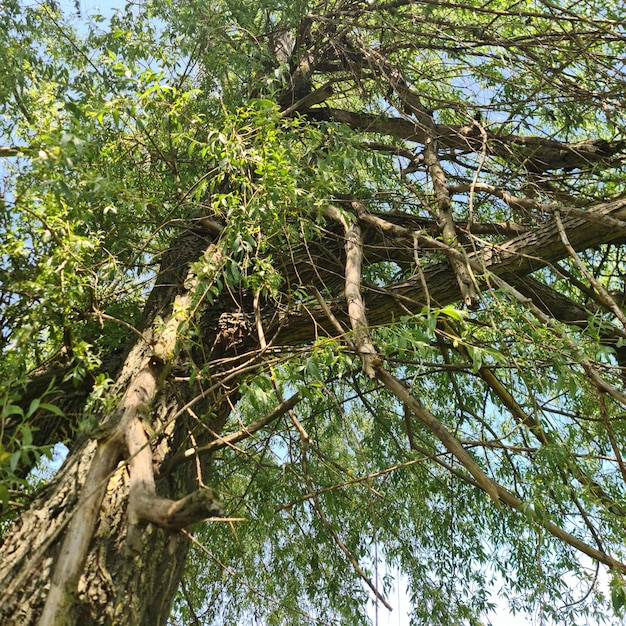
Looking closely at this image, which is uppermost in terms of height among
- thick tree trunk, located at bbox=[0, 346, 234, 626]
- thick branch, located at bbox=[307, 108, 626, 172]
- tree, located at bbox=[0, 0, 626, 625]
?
thick branch, located at bbox=[307, 108, 626, 172]

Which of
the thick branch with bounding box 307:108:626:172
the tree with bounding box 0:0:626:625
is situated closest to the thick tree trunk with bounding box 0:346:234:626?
the tree with bounding box 0:0:626:625

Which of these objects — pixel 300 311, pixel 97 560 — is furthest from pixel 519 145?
pixel 97 560

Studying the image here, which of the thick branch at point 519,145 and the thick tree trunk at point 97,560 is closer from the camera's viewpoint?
the thick tree trunk at point 97,560

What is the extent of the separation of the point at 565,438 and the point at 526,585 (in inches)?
36.4

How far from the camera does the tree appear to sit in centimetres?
232

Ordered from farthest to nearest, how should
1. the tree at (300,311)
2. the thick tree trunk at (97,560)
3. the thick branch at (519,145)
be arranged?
the thick branch at (519,145) → the tree at (300,311) → the thick tree trunk at (97,560)

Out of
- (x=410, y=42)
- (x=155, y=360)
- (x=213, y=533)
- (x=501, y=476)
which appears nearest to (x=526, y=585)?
(x=501, y=476)

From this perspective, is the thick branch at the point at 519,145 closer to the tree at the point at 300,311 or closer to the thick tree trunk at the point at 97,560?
the tree at the point at 300,311

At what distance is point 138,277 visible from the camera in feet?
13.7

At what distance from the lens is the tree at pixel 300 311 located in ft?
7.62

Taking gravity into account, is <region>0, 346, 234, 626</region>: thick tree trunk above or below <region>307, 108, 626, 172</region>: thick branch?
below

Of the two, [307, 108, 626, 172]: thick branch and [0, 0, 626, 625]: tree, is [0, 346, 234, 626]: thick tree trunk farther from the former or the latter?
[307, 108, 626, 172]: thick branch

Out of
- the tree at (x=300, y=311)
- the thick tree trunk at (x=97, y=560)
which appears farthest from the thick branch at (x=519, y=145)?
the thick tree trunk at (x=97, y=560)

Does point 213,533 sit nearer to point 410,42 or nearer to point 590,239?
point 590,239
